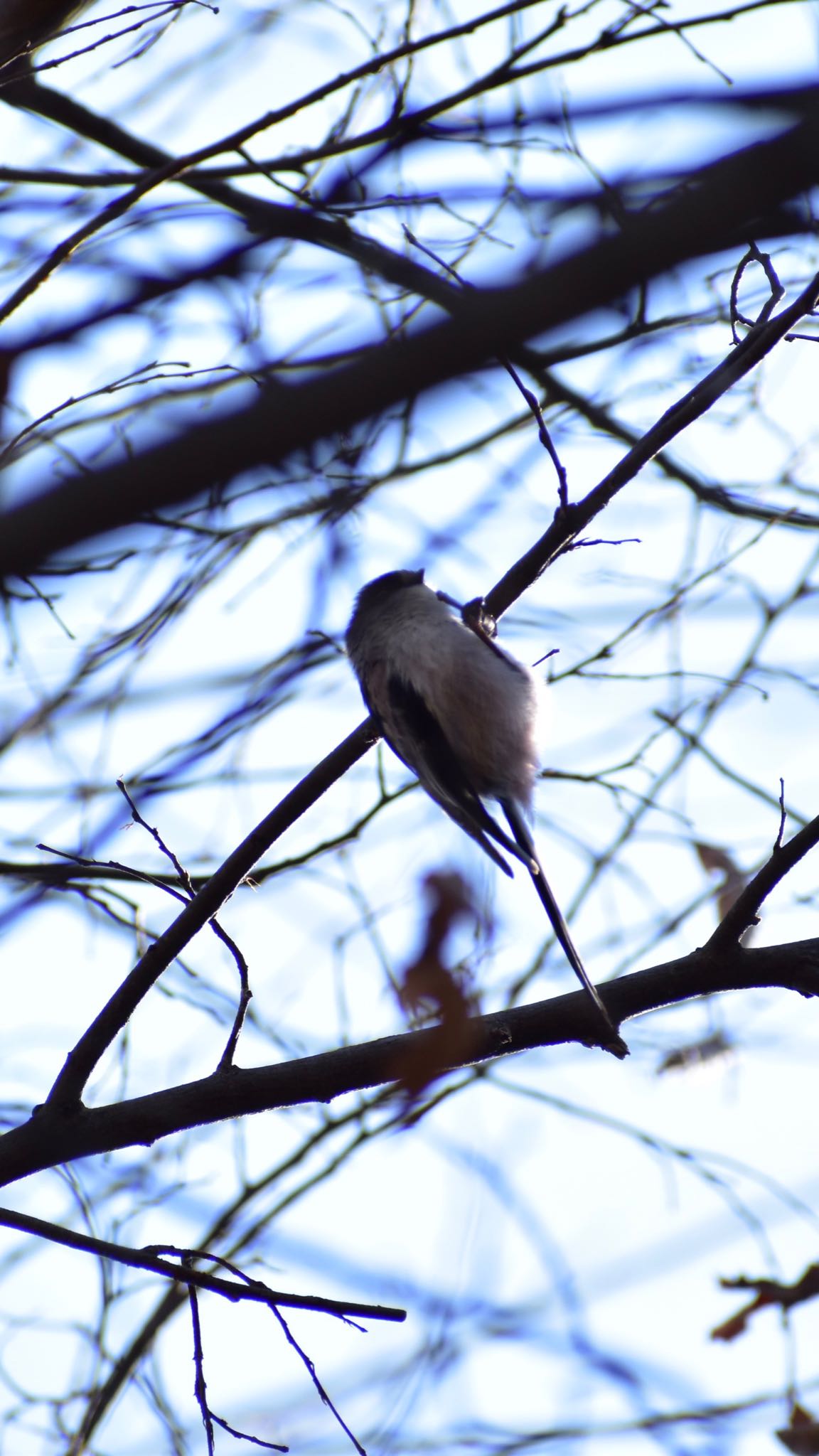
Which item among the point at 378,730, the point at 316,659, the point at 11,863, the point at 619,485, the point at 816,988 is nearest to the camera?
the point at 816,988

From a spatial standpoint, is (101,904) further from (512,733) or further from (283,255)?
(283,255)

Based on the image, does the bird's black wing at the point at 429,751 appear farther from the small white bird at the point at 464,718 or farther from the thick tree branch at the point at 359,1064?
the thick tree branch at the point at 359,1064

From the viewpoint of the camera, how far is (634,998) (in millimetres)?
2725

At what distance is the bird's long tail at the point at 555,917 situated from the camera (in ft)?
8.71

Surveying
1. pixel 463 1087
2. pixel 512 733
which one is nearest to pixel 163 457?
pixel 512 733

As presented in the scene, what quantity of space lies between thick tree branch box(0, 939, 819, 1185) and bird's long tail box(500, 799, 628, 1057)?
0.03m

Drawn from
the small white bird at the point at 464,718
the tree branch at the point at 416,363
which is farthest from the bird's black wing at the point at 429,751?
the tree branch at the point at 416,363

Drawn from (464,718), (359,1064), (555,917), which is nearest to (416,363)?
(359,1064)

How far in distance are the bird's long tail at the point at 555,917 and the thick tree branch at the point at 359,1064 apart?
0.03 metres

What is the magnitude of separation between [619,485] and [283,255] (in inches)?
66.5

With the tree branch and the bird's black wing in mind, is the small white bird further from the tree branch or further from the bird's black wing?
the tree branch

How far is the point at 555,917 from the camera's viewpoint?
130 inches

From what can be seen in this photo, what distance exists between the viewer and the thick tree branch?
268cm

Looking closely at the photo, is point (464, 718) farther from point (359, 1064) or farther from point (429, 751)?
point (359, 1064)
